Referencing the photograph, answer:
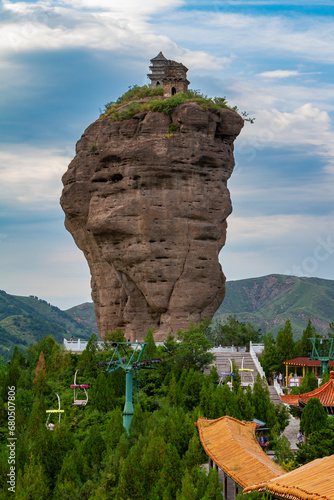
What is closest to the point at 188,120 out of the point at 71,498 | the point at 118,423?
the point at 118,423

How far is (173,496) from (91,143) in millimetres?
30680

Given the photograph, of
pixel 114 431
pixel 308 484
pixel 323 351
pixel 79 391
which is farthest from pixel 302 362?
pixel 308 484

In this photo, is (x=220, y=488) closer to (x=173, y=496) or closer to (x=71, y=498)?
(x=173, y=496)

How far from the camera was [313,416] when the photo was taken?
93.6 ft

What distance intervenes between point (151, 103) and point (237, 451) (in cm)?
2886

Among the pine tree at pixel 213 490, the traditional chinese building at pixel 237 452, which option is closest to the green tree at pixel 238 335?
the traditional chinese building at pixel 237 452

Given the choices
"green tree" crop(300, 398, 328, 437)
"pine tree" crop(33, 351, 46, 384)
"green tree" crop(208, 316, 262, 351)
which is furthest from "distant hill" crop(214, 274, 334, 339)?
"green tree" crop(300, 398, 328, 437)

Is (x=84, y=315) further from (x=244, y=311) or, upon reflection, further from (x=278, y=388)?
(x=278, y=388)

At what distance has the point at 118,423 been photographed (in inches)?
1188

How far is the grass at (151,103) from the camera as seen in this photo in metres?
47.5

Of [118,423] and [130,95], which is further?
[130,95]

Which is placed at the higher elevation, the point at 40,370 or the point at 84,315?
the point at 84,315

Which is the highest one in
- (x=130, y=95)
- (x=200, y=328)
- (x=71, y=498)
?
(x=130, y=95)

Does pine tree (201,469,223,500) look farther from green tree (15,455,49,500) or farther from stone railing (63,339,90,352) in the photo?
stone railing (63,339,90,352)
